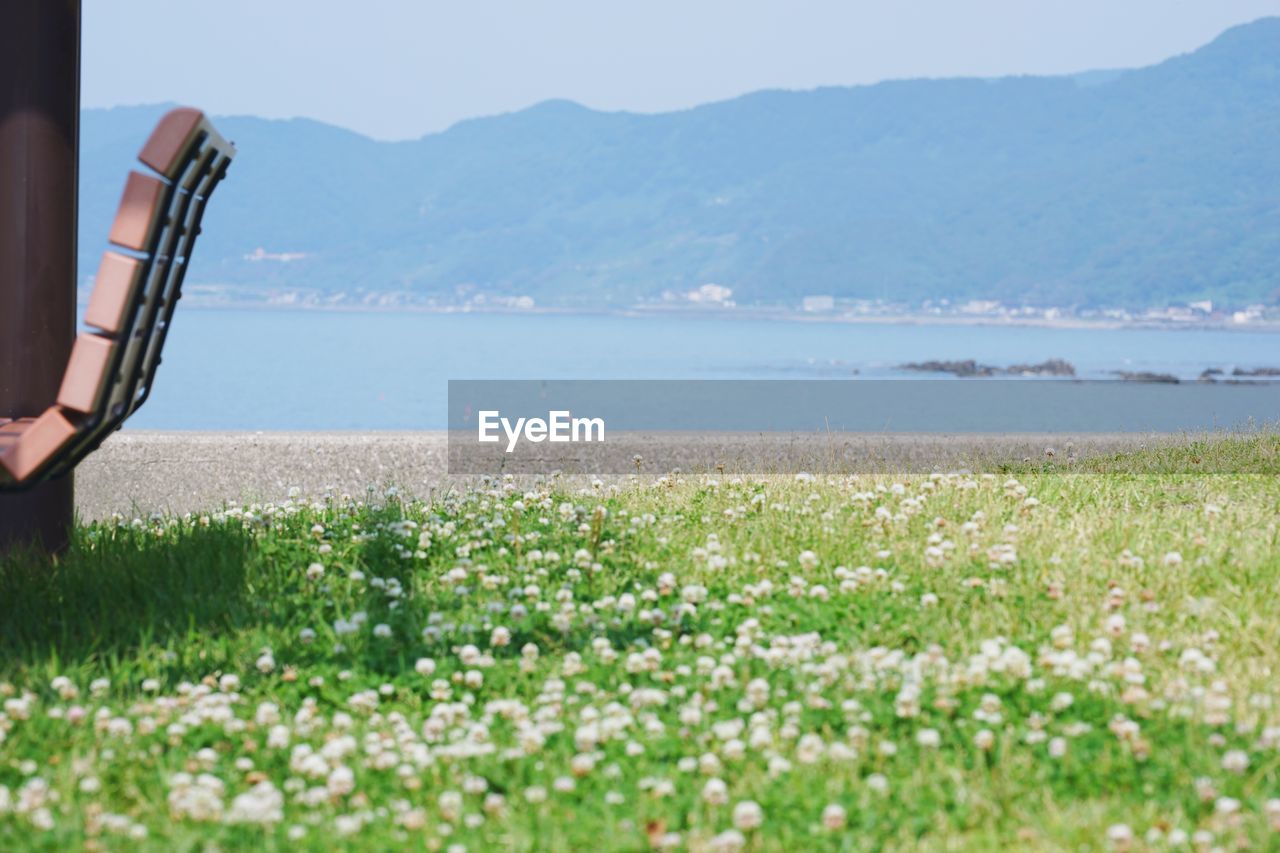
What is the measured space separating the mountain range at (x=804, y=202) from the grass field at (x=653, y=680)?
12887 centimetres

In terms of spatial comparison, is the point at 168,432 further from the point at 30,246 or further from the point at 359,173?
the point at 359,173

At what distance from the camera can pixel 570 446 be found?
8.18m

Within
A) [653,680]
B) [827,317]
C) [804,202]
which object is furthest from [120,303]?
[804,202]

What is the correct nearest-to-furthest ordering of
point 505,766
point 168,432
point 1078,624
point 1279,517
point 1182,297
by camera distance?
point 505,766
point 1078,624
point 1279,517
point 168,432
point 1182,297

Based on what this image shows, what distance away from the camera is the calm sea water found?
54156 mm

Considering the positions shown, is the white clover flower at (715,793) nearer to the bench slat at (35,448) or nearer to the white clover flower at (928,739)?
the white clover flower at (928,739)

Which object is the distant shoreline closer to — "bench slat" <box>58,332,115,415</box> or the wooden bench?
the wooden bench

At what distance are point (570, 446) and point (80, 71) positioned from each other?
12.1 ft

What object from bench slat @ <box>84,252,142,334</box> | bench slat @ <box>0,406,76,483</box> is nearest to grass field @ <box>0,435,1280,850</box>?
bench slat @ <box>0,406,76,483</box>

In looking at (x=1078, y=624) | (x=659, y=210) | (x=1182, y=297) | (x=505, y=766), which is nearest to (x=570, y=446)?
(x=1078, y=624)

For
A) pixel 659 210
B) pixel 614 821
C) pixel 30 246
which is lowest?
pixel 614 821

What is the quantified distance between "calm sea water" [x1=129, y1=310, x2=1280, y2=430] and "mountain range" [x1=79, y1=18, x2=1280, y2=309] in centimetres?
579

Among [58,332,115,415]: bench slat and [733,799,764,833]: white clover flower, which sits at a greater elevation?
[58,332,115,415]: bench slat

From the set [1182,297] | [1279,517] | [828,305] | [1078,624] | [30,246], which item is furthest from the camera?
[828,305]
